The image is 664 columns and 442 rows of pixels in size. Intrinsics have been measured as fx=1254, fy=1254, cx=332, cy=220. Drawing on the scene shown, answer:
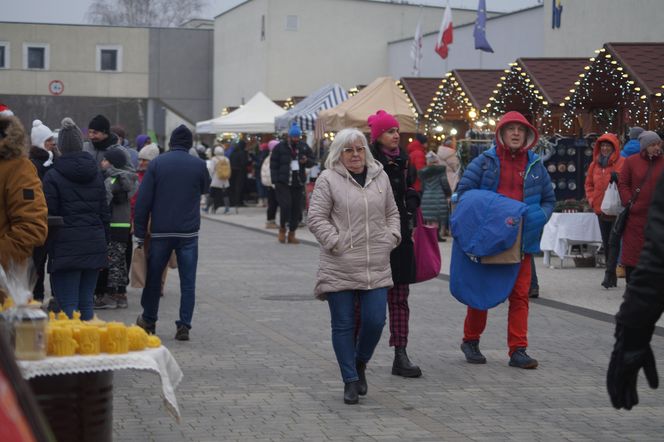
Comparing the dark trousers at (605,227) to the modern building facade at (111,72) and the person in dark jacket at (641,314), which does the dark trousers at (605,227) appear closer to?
the person in dark jacket at (641,314)

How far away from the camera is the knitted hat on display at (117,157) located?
12.1m

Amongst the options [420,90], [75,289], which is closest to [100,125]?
[75,289]

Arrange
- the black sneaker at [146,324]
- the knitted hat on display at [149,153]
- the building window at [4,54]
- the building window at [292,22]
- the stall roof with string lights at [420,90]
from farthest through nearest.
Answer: the building window at [4,54] < the building window at [292,22] < the stall roof with string lights at [420,90] < the knitted hat on display at [149,153] < the black sneaker at [146,324]

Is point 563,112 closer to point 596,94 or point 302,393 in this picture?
point 596,94

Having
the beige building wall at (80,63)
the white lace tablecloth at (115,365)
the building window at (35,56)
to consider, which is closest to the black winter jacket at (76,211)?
the white lace tablecloth at (115,365)

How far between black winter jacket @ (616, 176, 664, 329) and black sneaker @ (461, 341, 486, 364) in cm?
552

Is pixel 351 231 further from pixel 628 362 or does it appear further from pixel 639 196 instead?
pixel 639 196

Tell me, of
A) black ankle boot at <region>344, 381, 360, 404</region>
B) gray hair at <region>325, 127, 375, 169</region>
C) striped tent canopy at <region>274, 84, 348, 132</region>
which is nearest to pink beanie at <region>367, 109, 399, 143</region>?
gray hair at <region>325, 127, 375, 169</region>

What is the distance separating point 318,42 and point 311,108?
17690 mm

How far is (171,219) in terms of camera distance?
10016mm

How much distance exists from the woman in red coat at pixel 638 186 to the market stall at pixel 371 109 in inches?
474

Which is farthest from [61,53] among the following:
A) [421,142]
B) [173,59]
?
[421,142]

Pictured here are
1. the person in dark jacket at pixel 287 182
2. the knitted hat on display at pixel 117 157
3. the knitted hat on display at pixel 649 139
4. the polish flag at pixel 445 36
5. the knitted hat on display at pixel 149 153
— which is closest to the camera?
the knitted hat on display at pixel 117 157

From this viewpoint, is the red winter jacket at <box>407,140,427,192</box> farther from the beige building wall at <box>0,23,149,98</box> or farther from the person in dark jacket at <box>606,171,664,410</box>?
the beige building wall at <box>0,23,149,98</box>
